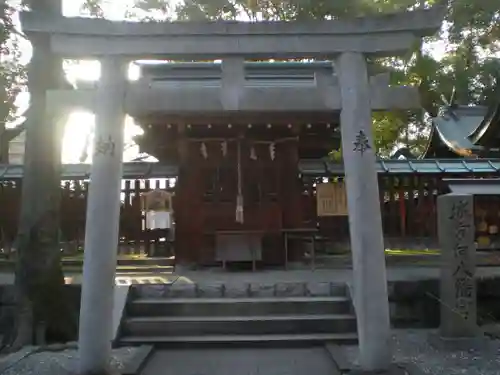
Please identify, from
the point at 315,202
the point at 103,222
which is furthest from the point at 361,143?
the point at 315,202

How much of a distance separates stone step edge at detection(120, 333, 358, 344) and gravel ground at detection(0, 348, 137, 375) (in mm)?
363

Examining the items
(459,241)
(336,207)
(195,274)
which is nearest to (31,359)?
(195,274)

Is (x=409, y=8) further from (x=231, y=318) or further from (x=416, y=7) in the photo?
(x=231, y=318)

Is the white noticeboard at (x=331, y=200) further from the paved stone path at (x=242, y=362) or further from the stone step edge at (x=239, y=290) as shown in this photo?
the paved stone path at (x=242, y=362)

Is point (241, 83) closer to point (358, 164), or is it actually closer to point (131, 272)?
point (358, 164)

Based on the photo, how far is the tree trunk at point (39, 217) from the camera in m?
7.84

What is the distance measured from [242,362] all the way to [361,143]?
3.22 metres

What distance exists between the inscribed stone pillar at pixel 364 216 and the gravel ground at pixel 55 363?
2987 millimetres

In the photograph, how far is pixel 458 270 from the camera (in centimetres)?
765

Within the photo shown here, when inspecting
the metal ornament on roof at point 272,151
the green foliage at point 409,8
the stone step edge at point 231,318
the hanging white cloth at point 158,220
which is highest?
the green foliage at point 409,8

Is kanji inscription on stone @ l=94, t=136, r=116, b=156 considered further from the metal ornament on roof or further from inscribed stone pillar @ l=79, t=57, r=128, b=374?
the metal ornament on roof

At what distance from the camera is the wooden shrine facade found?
1470 cm

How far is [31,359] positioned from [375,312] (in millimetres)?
4635

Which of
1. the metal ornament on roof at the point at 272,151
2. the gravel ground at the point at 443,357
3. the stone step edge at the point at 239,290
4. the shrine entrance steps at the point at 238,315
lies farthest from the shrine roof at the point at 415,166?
A: the gravel ground at the point at 443,357
